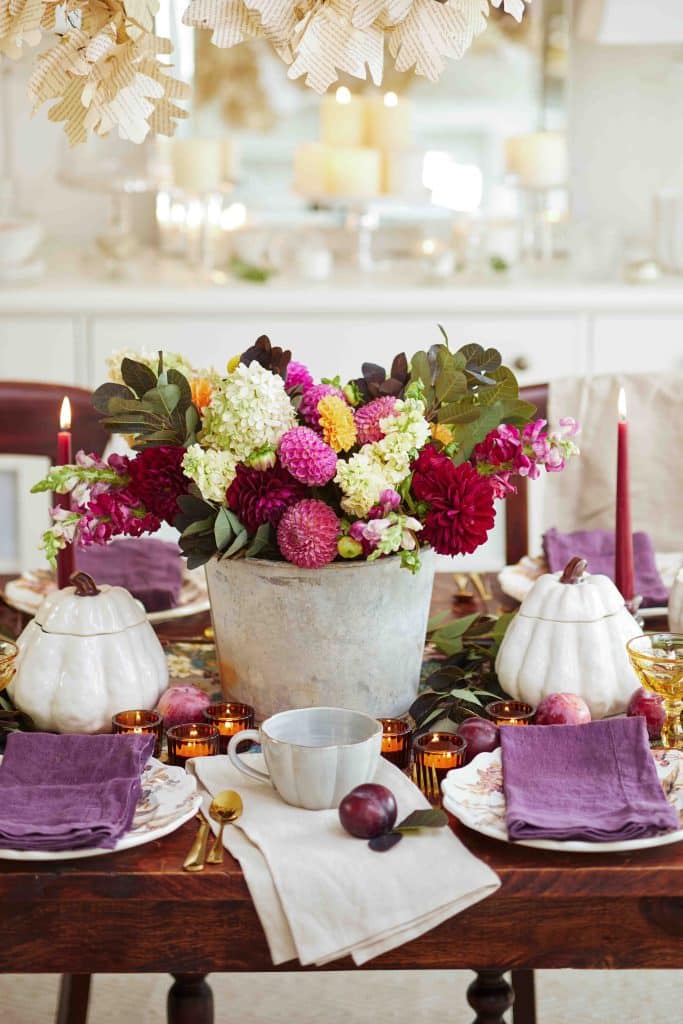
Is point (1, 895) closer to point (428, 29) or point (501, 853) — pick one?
point (501, 853)

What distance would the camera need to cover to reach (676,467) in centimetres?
206

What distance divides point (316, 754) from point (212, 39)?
0.49 metres

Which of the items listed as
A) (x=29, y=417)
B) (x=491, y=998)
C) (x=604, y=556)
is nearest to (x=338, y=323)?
(x=29, y=417)

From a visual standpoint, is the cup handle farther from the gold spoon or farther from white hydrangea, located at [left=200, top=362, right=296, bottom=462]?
white hydrangea, located at [left=200, top=362, right=296, bottom=462]

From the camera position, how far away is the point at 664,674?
3.57 ft

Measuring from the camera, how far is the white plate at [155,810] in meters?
0.89

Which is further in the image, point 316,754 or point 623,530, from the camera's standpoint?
point 623,530

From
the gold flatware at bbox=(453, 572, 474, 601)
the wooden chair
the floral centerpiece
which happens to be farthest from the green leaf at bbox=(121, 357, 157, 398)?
the wooden chair

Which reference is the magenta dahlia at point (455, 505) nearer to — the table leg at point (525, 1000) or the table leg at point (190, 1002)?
the table leg at point (190, 1002)

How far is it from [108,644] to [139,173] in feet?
7.53

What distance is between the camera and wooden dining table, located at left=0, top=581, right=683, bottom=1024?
2.89 ft

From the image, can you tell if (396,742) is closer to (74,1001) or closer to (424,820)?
(424,820)

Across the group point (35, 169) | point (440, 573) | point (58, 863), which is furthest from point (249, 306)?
point (58, 863)

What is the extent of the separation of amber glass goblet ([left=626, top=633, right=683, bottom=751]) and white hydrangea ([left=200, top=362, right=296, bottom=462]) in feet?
1.11
